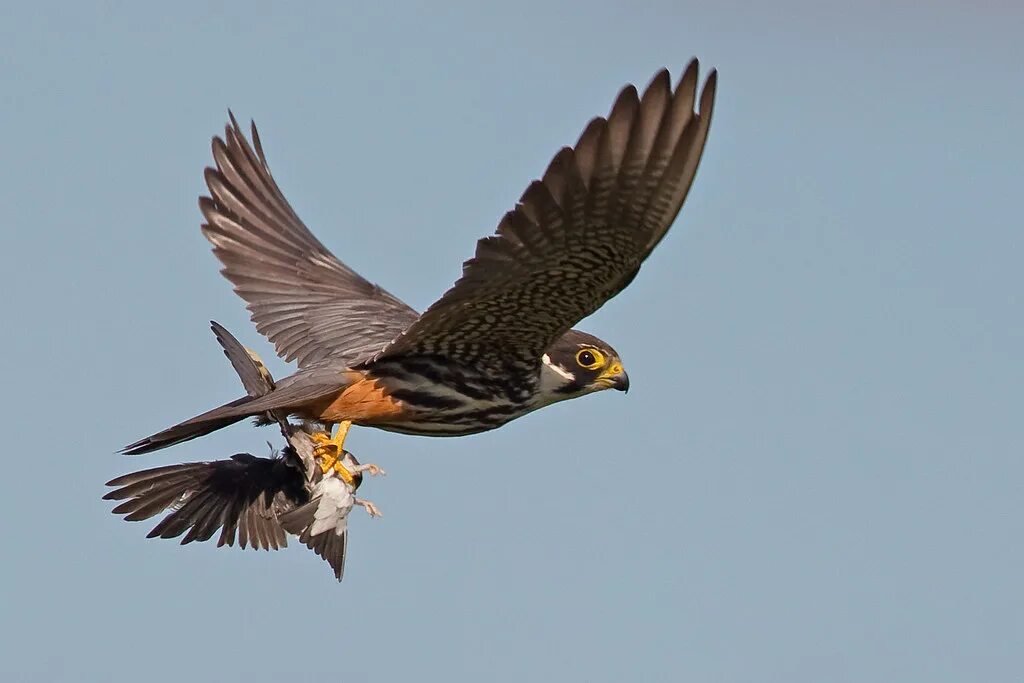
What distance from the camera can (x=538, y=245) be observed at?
6.93 metres

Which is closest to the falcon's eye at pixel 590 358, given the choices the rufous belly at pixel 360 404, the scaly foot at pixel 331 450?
the rufous belly at pixel 360 404

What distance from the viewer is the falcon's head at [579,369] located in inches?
335

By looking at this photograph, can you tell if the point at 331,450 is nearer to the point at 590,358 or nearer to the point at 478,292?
the point at 478,292

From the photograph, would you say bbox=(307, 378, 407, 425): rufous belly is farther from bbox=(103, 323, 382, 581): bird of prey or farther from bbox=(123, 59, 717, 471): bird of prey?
bbox=(103, 323, 382, 581): bird of prey

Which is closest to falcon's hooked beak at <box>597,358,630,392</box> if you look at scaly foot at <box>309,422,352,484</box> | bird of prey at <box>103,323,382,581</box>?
scaly foot at <box>309,422,352,484</box>

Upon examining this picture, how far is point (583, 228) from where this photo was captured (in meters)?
6.83

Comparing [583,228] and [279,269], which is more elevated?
[583,228]

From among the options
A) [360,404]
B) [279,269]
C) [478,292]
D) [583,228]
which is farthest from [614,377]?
[279,269]

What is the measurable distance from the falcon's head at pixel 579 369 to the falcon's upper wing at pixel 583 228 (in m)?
0.67

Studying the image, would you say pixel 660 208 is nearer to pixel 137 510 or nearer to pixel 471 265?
pixel 471 265

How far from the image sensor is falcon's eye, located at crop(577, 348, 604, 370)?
8.66m

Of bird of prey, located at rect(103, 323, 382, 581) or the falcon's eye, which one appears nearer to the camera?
bird of prey, located at rect(103, 323, 382, 581)

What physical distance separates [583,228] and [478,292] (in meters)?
0.70

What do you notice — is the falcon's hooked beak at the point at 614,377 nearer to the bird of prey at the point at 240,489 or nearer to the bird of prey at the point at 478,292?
the bird of prey at the point at 478,292
